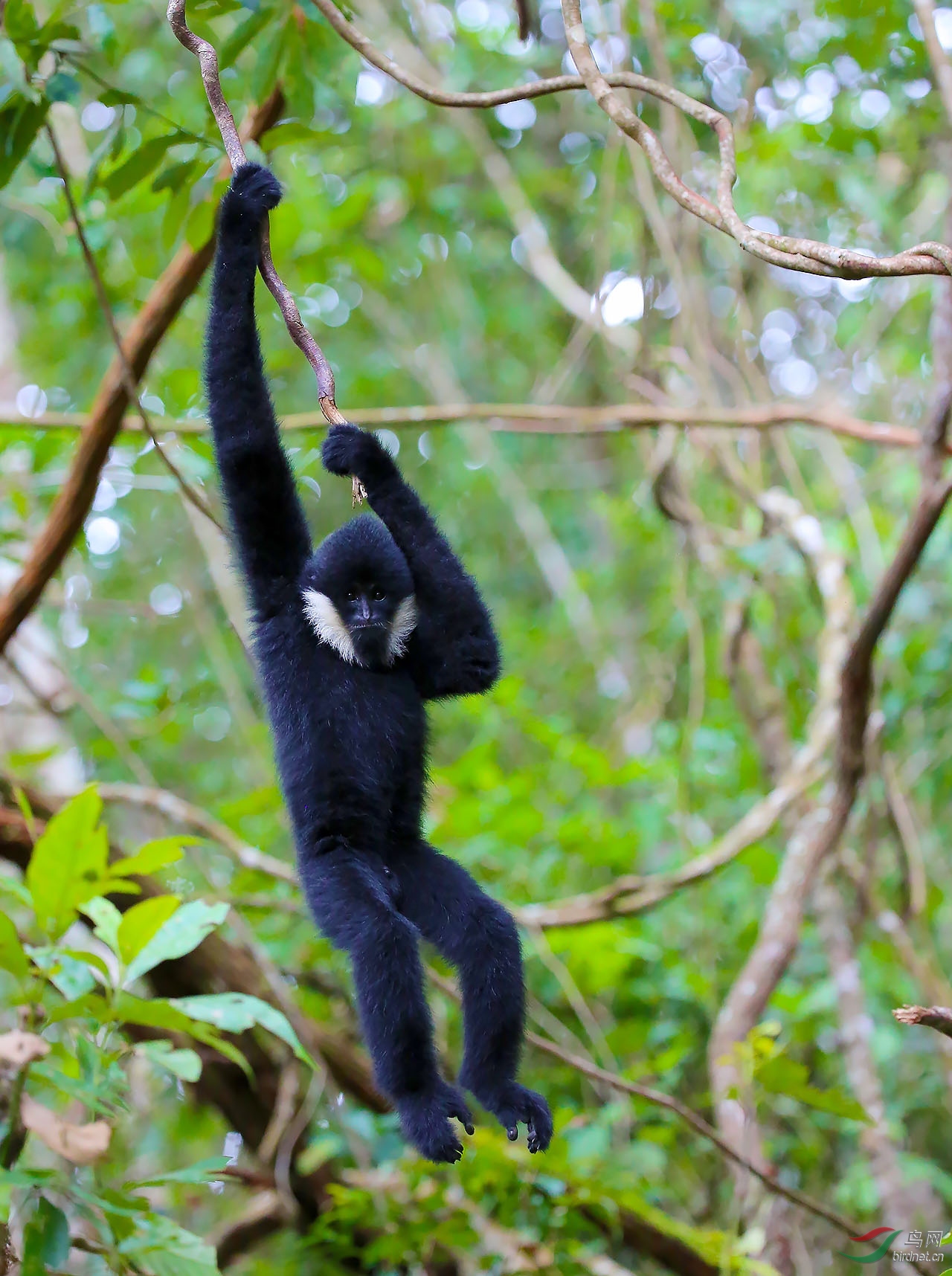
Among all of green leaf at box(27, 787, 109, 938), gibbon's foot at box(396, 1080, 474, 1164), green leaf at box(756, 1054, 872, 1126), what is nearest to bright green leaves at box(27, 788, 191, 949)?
A: green leaf at box(27, 787, 109, 938)

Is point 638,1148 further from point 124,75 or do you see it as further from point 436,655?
point 124,75

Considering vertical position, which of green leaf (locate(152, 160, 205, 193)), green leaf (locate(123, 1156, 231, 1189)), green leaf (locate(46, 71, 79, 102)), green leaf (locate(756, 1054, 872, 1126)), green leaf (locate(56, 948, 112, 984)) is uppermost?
green leaf (locate(46, 71, 79, 102))

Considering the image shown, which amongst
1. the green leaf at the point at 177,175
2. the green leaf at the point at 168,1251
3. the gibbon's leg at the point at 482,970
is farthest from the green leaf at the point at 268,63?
the green leaf at the point at 168,1251

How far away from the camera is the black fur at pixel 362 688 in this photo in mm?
2613

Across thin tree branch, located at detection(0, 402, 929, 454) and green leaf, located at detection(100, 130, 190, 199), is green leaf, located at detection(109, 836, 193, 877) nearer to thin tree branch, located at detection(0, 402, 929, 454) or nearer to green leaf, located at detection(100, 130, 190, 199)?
green leaf, located at detection(100, 130, 190, 199)

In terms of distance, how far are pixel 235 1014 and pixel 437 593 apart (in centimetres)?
114

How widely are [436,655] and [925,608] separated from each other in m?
4.66

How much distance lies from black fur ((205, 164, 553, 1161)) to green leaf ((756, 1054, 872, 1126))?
1367mm

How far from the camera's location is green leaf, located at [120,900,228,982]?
9.12 ft

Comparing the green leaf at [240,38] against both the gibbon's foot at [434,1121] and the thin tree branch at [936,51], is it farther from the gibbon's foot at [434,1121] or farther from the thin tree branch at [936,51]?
the gibbon's foot at [434,1121]

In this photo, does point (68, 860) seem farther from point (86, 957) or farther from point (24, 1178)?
point (24, 1178)

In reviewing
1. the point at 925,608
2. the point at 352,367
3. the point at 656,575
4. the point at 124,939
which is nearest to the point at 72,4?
the point at 124,939

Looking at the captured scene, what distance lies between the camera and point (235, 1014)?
286 cm

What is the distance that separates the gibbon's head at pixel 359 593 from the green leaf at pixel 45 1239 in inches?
52.9
